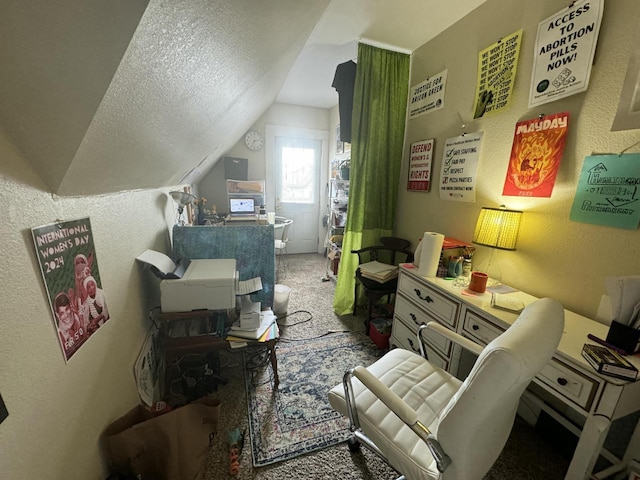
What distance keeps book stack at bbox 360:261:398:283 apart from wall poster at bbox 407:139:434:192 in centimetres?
79

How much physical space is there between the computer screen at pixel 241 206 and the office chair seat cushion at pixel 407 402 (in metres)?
2.87

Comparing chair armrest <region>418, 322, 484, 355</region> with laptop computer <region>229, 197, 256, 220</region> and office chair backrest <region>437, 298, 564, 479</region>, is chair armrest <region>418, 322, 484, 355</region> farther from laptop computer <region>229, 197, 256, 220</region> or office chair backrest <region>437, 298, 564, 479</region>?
laptop computer <region>229, 197, 256, 220</region>

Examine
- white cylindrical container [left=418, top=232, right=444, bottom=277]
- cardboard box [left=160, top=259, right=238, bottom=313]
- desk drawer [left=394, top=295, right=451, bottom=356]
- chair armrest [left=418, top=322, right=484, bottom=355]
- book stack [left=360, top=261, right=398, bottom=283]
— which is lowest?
desk drawer [left=394, top=295, right=451, bottom=356]

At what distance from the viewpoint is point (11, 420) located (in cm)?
57

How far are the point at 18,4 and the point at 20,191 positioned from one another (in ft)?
1.42

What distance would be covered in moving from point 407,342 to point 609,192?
4.48 feet

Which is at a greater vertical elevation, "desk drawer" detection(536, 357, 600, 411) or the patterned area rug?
"desk drawer" detection(536, 357, 600, 411)

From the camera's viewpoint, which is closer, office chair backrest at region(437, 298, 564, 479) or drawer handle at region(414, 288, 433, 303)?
office chair backrest at region(437, 298, 564, 479)

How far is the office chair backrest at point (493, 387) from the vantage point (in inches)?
23.5

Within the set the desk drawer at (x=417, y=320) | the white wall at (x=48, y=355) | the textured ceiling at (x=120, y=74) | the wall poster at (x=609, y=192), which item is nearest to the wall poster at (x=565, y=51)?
the wall poster at (x=609, y=192)

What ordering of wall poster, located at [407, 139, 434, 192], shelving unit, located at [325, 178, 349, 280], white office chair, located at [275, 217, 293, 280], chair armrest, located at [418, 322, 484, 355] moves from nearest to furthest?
chair armrest, located at [418, 322, 484, 355], wall poster, located at [407, 139, 434, 192], shelving unit, located at [325, 178, 349, 280], white office chair, located at [275, 217, 293, 280]

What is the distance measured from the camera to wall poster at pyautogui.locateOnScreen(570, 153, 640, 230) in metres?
1.04

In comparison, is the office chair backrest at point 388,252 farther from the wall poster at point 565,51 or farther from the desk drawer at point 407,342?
the wall poster at point 565,51

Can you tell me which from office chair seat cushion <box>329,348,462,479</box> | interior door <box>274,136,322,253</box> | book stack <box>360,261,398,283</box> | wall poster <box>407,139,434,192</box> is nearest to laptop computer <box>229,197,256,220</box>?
interior door <box>274,136,322,253</box>
